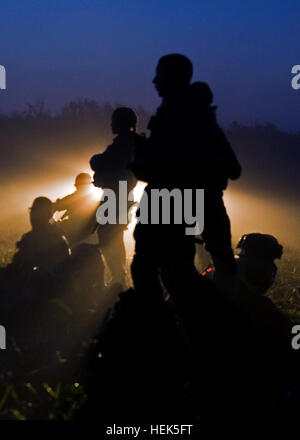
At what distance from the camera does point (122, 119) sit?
6652 mm

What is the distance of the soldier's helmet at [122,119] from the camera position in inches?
261

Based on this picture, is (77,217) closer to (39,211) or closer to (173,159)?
(39,211)

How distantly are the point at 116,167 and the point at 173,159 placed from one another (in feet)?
9.68

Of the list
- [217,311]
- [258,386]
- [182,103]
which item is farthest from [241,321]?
[182,103]

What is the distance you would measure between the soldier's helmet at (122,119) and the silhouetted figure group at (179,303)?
199 cm

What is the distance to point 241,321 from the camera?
12.9ft

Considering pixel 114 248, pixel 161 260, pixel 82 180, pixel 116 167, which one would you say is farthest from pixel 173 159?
pixel 82 180

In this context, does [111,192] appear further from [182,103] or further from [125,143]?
[182,103]

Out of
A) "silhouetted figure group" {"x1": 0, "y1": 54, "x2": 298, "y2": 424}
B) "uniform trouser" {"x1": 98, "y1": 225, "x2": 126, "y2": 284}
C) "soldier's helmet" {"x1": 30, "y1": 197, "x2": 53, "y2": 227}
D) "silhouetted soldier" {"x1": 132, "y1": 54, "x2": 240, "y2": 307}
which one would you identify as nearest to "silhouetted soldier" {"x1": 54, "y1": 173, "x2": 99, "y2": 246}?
"uniform trouser" {"x1": 98, "y1": 225, "x2": 126, "y2": 284}

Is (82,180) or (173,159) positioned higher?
(173,159)

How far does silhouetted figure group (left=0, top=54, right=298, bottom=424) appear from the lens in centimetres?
358

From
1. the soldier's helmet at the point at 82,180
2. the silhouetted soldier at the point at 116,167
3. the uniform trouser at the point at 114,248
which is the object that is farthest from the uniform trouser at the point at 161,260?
the soldier's helmet at the point at 82,180

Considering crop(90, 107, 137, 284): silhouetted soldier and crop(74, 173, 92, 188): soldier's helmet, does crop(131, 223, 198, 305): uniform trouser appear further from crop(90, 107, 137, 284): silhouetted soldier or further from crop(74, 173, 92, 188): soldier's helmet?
crop(74, 173, 92, 188): soldier's helmet

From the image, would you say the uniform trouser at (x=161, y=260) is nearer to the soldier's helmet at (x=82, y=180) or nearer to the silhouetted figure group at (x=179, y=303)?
the silhouetted figure group at (x=179, y=303)
